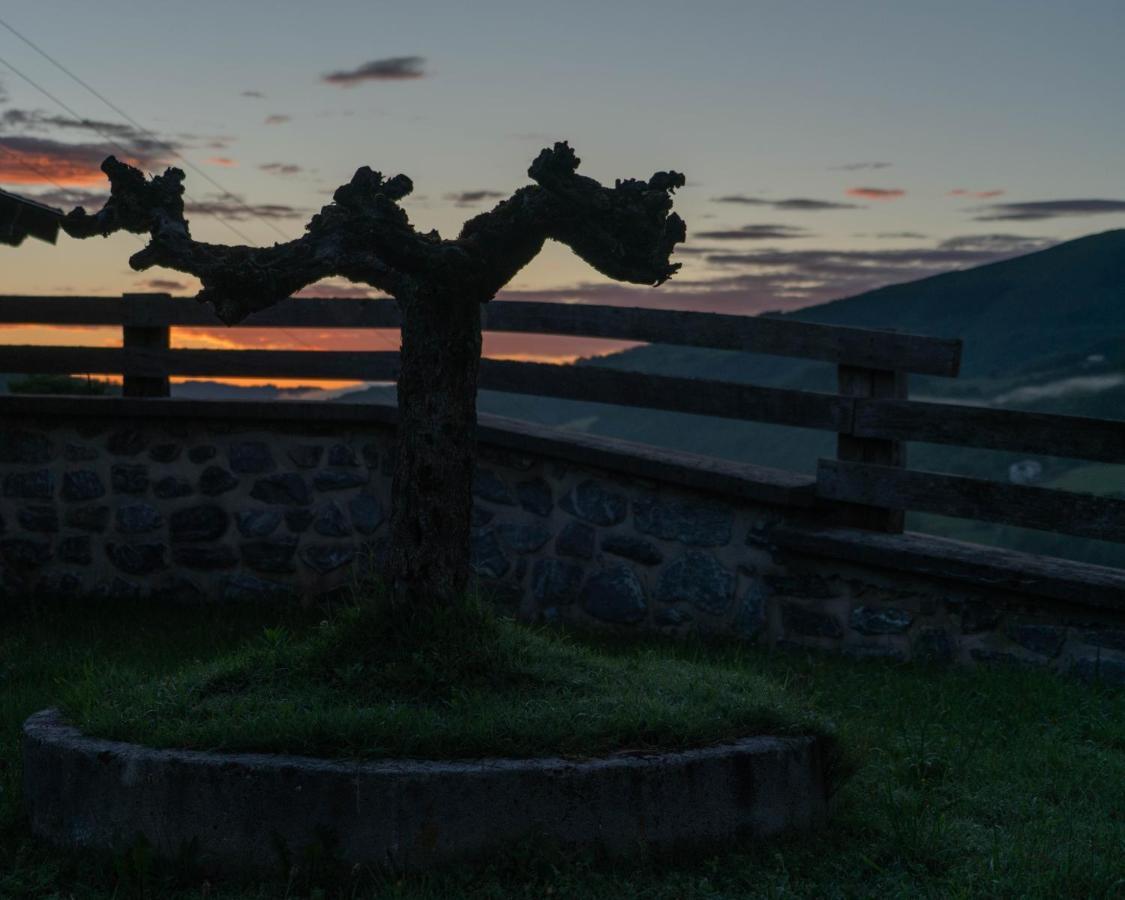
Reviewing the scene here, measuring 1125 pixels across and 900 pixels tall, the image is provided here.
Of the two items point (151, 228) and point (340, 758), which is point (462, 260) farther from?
point (340, 758)

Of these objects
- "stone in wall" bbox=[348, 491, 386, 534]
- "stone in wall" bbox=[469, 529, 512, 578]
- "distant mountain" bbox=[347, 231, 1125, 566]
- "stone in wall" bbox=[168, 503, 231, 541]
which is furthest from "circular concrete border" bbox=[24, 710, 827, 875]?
"distant mountain" bbox=[347, 231, 1125, 566]

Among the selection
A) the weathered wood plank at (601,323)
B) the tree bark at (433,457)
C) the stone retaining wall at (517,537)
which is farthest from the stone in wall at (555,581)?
the tree bark at (433,457)

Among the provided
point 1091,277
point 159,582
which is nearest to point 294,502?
point 159,582

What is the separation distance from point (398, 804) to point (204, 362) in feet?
17.7

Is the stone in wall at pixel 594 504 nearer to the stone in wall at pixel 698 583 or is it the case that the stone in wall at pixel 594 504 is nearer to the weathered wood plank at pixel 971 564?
the stone in wall at pixel 698 583

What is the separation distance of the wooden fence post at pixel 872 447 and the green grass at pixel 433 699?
2.20 m

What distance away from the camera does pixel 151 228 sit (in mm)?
5086

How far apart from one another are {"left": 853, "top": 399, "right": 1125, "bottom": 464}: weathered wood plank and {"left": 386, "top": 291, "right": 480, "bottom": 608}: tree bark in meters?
2.75

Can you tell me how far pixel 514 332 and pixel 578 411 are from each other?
125921 mm

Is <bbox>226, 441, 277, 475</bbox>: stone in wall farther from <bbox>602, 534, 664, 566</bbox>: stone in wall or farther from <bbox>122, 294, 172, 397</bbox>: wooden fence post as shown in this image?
<bbox>602, 534, 664, 566</bbox>: stone in wall

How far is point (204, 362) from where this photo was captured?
847 centimetres

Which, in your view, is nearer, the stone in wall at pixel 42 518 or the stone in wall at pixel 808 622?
the stone in wall at pixel 808 622

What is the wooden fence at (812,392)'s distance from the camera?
6.25 meters

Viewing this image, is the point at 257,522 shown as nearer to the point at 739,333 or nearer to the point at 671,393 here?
the point at 671,393
